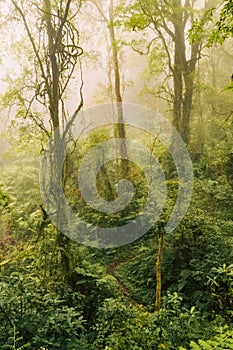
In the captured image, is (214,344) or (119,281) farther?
(119,281)

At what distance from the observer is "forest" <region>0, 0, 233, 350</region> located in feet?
15.7

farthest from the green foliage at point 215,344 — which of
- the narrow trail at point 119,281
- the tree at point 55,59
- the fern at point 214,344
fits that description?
the narrow trail at point 119,281

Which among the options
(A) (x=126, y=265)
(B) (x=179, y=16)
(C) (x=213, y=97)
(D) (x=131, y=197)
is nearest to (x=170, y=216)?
(A) (x=126, y=265)

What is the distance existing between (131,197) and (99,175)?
5.94 ft

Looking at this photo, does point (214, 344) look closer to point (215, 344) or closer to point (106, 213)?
point (215, 344)

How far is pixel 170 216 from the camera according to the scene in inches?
333

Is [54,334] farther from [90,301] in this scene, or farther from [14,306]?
[90,301]

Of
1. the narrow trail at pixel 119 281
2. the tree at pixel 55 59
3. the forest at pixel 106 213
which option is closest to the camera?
the forest at pixel 106 213

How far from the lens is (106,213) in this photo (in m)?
12.2

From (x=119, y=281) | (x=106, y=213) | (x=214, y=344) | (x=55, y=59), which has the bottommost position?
(x=119, y=281)

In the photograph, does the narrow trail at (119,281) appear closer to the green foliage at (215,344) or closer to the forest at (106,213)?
the forest at (106,213)

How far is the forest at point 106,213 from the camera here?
15.7 feet

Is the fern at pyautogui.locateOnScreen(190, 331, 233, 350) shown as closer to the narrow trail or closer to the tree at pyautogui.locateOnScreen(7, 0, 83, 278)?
the tree at pyautogui.locateOnScreen(7, 0, 83, 278)

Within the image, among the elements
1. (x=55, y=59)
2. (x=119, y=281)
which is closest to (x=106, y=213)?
(x=119, y=281)
